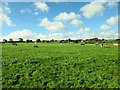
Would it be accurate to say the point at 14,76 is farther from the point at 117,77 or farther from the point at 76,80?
the point at 117,77

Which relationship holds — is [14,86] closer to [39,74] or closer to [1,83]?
[1,83]

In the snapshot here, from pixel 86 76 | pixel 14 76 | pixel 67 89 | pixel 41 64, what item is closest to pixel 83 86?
pixel 67 89

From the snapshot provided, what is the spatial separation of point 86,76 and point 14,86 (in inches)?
262

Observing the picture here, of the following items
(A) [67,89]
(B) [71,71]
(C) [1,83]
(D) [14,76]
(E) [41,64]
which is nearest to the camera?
(A) [67,89]

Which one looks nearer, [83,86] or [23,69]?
[83,86]

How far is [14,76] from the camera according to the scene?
21.0 metres

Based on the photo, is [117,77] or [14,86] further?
[117,77]

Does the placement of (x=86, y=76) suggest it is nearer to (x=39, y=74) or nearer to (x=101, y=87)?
(x=101, y=87)

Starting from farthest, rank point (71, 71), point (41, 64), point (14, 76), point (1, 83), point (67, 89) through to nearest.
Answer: point (41, 64) < point (71, 71) < point (14, 76) < point (1, 83) < point (67, 89)

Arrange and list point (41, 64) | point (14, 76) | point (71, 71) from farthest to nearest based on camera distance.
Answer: point (41, 64) < point (71, 71) < point (14, 76)

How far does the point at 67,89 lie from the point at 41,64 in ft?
29.7

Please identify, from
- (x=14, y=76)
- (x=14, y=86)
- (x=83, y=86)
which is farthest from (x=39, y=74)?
(x=83, y=86)

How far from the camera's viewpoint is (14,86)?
728 inches

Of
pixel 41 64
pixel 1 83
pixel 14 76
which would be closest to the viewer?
pixel 1 83
